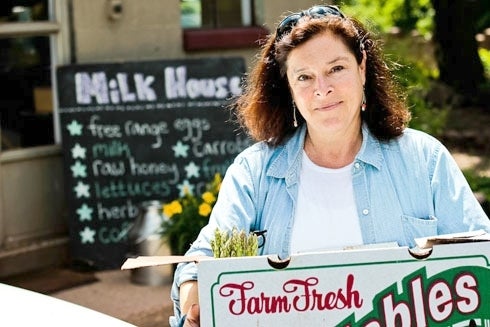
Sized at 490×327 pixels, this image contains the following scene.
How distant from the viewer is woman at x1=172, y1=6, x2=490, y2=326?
265 cm

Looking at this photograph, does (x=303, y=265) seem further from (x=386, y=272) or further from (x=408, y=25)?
(x=408, y=25)

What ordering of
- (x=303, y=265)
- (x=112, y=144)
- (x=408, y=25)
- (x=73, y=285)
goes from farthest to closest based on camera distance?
(x=408, y=25)
(x=112, y=144)
(x=73, y=285)
(x=303, y=265)

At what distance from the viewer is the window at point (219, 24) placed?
7.09 m

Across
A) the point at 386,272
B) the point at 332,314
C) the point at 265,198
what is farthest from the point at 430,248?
the point at 265,198

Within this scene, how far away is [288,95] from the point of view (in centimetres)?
293

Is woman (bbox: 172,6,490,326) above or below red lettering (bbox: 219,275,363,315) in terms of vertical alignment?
above

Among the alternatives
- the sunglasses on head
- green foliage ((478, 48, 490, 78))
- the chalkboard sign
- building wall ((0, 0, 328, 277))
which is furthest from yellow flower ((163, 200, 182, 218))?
green foliage ((478, 48, 490, 78))

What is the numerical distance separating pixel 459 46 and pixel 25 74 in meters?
8.24

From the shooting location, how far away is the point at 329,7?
2.79 meters

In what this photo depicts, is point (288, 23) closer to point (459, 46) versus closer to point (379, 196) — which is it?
point (379, 196)

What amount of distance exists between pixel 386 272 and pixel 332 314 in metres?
0.16

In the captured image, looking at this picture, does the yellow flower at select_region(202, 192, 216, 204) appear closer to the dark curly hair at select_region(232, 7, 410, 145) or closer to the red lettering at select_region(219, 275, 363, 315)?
the dark curly hair at select_region(232, 7, 410, 145)

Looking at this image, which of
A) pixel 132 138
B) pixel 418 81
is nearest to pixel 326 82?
pixel 132 138

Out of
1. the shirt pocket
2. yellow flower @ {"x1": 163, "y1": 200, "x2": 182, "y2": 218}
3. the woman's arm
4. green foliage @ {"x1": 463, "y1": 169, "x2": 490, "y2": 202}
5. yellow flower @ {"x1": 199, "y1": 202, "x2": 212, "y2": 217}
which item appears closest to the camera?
the woman's arm
